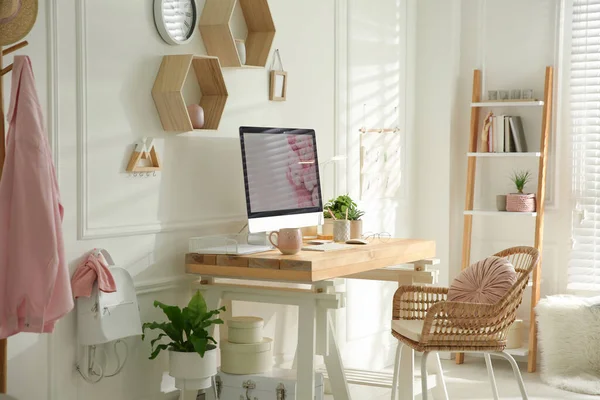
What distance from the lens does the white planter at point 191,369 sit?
319 cm

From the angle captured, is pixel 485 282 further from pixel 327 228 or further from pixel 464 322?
pixel 327 228

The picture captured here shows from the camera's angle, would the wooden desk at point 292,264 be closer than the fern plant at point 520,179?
Yes

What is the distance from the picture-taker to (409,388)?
148 inches

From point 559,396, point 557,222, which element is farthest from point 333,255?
point 557,222

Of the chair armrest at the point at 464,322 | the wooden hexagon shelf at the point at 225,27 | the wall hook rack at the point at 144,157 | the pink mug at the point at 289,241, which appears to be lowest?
the chair armrest at the point at 464,322

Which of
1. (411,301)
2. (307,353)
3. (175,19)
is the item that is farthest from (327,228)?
(175,19)

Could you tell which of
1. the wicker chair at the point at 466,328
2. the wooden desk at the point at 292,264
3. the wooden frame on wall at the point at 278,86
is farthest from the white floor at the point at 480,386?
the wooden frame on wall at the point at 278,86

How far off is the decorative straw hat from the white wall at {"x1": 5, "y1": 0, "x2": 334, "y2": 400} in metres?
0.21

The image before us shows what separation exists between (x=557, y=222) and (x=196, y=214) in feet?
8.14

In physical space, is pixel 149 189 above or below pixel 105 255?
above

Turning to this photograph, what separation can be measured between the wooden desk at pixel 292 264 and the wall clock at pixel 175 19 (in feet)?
2.92

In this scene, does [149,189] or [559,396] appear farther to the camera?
[559,396]

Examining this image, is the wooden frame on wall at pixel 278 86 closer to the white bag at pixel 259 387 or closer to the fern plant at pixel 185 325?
the fern plant at pixel 185 325

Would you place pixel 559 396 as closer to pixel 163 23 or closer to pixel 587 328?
pixel 587 328
